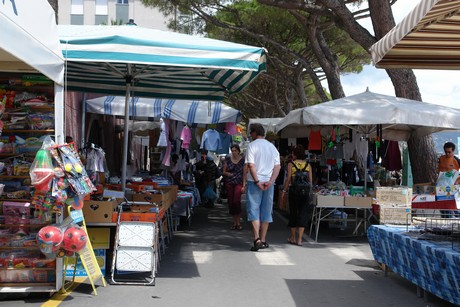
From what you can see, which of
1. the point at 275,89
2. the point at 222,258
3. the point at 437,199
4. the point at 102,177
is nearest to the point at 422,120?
the point at 437,199

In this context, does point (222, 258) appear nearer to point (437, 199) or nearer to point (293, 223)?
point (293, 223)

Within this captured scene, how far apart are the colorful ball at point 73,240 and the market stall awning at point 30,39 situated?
1.52 meters

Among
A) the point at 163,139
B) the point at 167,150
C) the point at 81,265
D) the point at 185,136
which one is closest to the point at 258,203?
the point at 81,265

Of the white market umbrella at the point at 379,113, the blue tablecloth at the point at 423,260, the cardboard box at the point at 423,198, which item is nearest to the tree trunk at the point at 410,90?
the white market umbrella at the point at 379,113

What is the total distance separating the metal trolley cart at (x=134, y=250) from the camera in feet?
21.6

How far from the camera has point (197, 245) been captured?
31.6 ft

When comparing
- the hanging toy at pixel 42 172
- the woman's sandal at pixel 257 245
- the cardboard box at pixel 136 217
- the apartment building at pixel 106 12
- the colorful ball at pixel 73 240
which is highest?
the apartment building at pixel 106 12

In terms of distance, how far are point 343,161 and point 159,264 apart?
797cm

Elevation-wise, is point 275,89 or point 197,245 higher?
point 275,89

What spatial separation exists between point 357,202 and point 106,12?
120 feet

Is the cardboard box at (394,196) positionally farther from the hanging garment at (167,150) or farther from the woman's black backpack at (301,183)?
the hanging garment at (167,150)

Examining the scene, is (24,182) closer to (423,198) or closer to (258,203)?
(258,203)

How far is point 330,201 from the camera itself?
10.1 metres

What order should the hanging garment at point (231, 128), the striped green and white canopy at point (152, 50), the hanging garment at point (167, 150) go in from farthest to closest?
the hanging garment at point (231, 128) → the hanging garment at point (167, 150) → the striped green and white canopy at point (152, 50)
